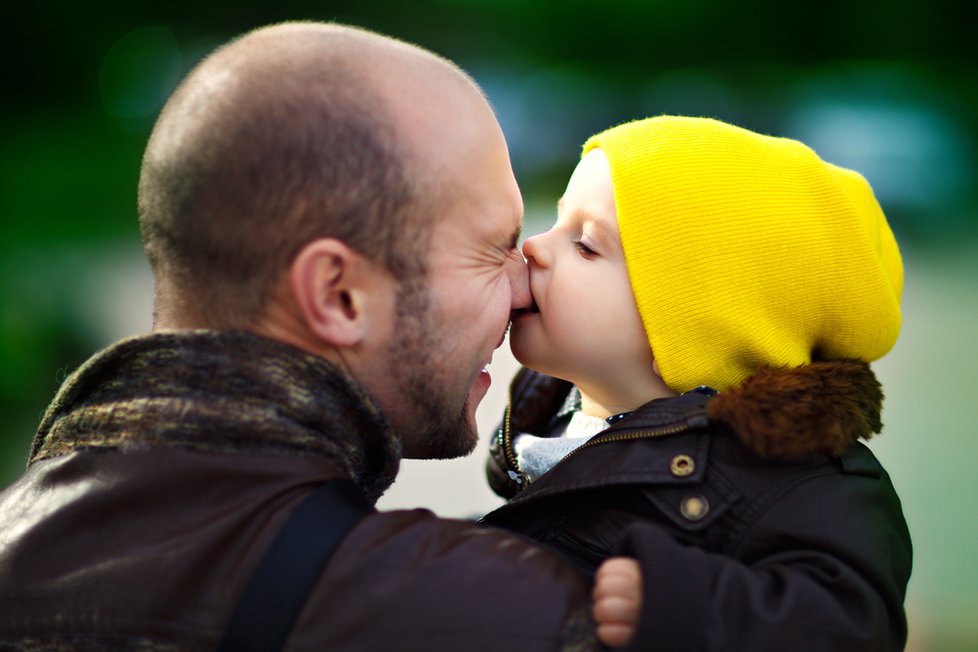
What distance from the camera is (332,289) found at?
1582mm

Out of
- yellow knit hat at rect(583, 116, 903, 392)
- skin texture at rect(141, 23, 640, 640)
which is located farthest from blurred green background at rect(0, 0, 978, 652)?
skin texture at rect(141, 23, 640, 640)

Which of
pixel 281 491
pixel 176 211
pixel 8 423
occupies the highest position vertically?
pixel 176 211

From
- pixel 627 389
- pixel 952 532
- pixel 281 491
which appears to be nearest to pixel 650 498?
pixel 627 389

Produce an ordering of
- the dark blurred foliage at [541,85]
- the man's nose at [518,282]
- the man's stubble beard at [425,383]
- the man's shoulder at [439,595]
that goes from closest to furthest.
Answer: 1. the man's shoulder at [439,595]
2. the man's stubble beard at [425,383]
3. the man's nose at [518,282]
4. the dark blurred foliage at [541,85]

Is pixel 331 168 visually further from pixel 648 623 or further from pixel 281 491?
pixel 648 623

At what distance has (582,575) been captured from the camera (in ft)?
4.72

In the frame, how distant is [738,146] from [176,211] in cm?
107

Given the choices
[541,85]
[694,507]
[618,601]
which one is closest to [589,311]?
[694,507]

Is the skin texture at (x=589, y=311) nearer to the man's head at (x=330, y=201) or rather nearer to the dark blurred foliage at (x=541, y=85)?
the man's head at (x=330, y=201)

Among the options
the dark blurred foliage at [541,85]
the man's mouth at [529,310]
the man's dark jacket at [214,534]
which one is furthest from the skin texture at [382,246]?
the dark blurred foliage at [541,85]

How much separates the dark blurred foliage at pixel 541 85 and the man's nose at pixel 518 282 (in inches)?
162

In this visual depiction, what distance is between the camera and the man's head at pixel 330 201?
1.54m

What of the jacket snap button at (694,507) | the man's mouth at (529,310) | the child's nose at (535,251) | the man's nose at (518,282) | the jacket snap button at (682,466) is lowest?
the jacket snap button at (694,507)

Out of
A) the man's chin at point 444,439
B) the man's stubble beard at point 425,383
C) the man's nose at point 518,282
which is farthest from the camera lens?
the man's nose at point 518,282
